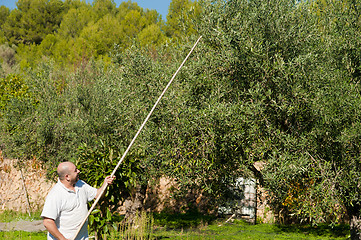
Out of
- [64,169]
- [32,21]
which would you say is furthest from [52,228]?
[32,21]

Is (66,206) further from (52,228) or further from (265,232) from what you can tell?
(265,232)

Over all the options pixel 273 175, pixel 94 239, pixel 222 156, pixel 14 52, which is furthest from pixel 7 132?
pixel 14 52

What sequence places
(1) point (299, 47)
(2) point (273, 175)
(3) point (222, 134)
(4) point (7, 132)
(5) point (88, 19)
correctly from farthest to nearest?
(5) point (88, 19), (4) point (7, 132), (1) point (299, 47), (3) point (222, 134), (2) point (273, 175)

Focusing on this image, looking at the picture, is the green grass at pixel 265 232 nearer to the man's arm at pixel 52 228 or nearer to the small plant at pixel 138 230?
the small plant at pixel 138 230

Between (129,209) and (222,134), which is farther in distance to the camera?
(129,209)

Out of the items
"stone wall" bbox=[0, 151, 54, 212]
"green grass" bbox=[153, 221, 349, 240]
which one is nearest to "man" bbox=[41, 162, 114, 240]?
"green grass" bbox=[153, 221, 349, 240]

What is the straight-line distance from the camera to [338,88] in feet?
32.6

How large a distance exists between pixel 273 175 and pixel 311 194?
1.10m

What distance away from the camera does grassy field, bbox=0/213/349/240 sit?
16031 mm

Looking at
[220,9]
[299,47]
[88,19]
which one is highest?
[88,19]

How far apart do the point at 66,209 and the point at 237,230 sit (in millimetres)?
13289

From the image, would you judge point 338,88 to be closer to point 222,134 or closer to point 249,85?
point 249,85

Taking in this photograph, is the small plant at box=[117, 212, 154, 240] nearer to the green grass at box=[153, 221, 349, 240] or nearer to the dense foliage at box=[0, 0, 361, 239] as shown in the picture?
Result: the dense foliage at box=[0, 0, 361, 239]

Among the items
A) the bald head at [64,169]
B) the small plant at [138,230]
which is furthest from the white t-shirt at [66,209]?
the small plant at [138,230]
